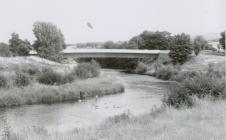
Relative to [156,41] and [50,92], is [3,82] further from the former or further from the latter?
[156,41]

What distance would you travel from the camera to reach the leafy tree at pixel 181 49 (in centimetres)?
7775

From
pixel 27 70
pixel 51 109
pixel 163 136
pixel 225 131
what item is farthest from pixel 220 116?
pixel 27 70

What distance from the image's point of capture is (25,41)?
89.1m

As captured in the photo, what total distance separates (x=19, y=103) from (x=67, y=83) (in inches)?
385

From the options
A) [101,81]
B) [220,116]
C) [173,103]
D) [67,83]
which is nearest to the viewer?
[220,116]

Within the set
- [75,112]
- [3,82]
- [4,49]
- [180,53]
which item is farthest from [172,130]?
[4,49]

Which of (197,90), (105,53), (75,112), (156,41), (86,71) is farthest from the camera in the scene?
(156,41)

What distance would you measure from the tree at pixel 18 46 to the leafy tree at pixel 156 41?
1503 inches

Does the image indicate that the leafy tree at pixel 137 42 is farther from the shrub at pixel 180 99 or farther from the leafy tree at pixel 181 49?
the shrub at pixel 180 99

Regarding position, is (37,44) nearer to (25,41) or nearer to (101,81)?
(25,41)

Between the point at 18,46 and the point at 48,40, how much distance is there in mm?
13185

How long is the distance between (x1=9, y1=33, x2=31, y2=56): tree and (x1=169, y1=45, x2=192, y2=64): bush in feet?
115

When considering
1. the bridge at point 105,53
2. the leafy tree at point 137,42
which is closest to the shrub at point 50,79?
the bridge at point 105,53

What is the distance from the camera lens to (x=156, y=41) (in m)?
109
